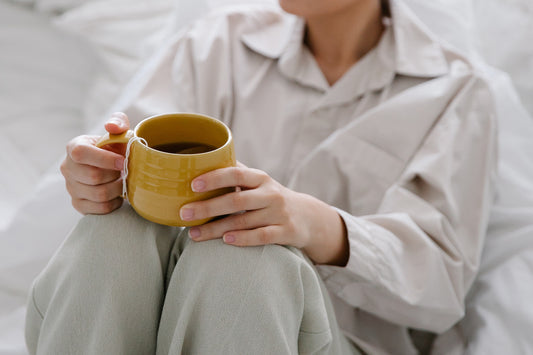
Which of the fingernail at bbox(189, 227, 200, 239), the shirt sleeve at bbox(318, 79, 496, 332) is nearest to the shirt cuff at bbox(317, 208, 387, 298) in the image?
the shirt sleeve at bbox(318, 79, 496, 332)

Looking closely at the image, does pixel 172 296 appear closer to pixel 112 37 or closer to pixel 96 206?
pixel 96 206

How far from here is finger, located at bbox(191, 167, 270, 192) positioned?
56 centimetres

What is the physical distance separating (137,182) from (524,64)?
0.95 m

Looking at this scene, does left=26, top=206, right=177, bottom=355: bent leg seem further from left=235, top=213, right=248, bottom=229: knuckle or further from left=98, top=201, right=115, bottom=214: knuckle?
left=235, top=213, right=248, bottom=229: knuckle

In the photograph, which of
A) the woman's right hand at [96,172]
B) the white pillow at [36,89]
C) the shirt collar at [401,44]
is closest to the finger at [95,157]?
the woman's right hand at [96,172]

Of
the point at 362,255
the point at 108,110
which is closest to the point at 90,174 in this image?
the point at 362,255

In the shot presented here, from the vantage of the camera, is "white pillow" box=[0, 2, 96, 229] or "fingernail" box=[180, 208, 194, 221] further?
"white pillow" box=[0, 2, 96, 229]

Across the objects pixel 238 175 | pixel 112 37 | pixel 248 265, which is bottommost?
pixel 112 37

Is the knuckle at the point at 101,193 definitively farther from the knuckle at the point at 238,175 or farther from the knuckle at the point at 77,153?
the knuckle at the point at 238,175

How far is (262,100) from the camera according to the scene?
0.98 m

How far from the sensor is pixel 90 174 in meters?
0.64

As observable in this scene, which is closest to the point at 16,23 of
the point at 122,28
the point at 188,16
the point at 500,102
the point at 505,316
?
the point at 122,28

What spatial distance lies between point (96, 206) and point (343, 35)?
20.7 inches

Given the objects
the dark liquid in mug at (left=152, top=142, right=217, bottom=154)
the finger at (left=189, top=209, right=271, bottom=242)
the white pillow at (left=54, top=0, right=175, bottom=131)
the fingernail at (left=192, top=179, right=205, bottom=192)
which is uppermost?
the fingernail at (left=192, top=179, right=205, bottom=192)
